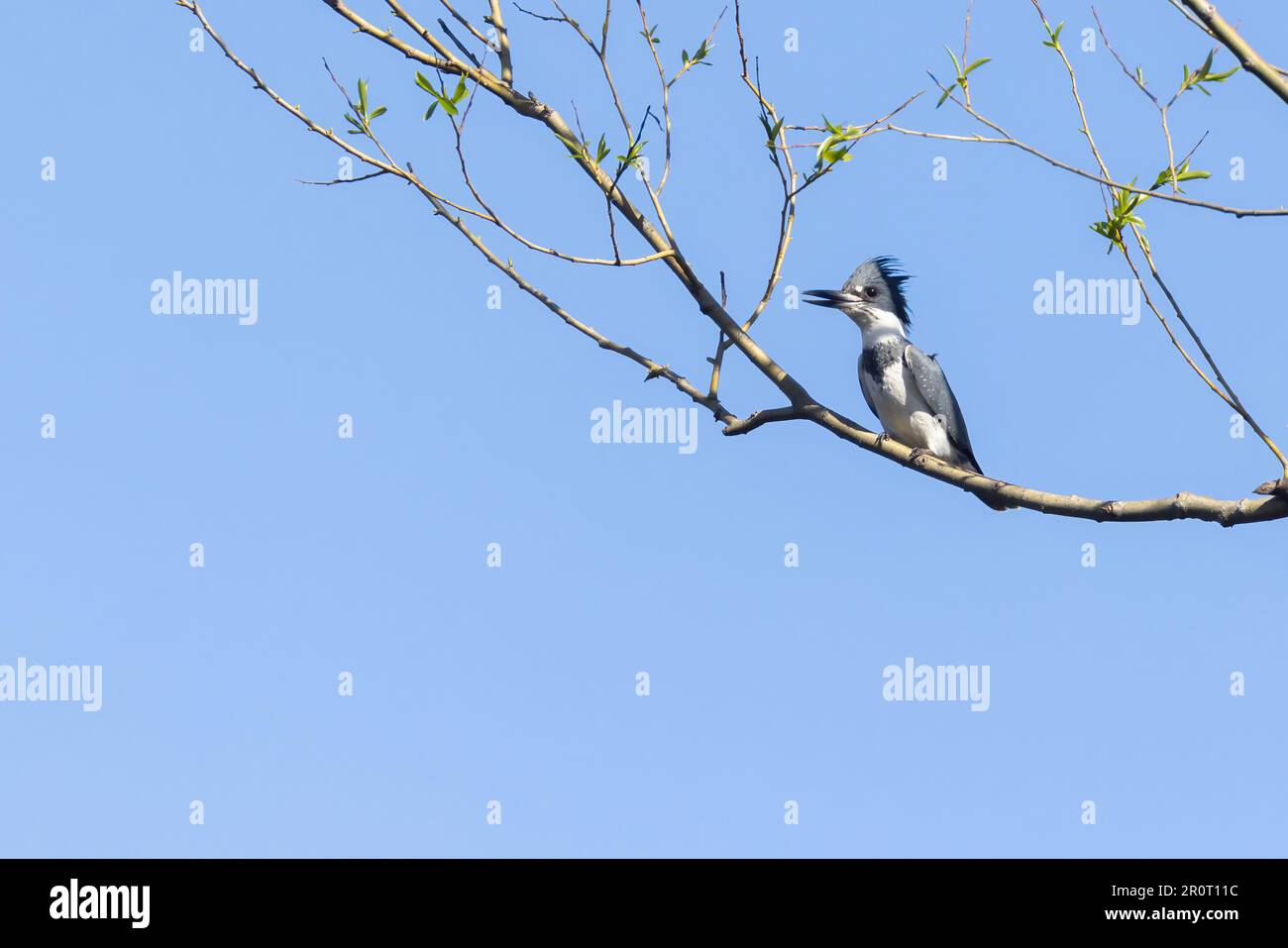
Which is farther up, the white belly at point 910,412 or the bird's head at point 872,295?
the bird's head at point 872,295

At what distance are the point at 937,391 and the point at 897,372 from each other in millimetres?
255

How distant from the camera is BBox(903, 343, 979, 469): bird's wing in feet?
26.3

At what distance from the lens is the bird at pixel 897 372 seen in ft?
26.3


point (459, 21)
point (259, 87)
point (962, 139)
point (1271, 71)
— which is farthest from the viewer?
point (459, 21)

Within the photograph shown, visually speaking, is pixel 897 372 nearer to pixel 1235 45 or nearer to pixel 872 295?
pixel 872 295

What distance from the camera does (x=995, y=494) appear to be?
473cm

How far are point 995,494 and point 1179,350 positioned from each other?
0.90m

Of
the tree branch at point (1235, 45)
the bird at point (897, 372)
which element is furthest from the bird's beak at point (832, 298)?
the tree branch at point (1235, 45)

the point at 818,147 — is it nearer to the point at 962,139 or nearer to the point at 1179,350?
the point at 962,139

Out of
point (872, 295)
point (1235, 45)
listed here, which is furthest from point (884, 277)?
point (1235, 45)

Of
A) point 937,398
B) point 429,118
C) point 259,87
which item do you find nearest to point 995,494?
point 429,118

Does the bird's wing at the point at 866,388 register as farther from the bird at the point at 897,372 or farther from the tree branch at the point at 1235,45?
the tree branch at the point at 1235,45

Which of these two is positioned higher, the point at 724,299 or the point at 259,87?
the point at 259,87

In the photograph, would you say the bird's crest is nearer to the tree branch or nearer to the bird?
the bird
